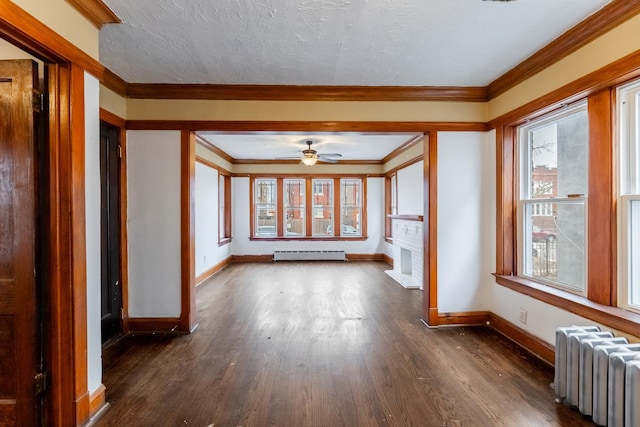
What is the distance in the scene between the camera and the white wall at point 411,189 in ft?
19.5

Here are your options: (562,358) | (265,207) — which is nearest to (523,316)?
(562,358)

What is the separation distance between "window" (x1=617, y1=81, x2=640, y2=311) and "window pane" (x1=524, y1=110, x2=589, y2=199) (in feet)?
0.98

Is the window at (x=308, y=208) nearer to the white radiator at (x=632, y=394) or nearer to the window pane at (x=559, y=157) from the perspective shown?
the window pane at (x=559, y=157)

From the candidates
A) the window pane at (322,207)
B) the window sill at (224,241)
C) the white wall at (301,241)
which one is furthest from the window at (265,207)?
the window pane at (322,207)

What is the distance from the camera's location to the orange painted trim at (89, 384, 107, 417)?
2.05 m

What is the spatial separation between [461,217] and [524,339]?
52.5 inches

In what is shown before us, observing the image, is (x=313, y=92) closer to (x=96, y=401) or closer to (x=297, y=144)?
(x=297, y=144)

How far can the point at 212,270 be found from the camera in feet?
21.4

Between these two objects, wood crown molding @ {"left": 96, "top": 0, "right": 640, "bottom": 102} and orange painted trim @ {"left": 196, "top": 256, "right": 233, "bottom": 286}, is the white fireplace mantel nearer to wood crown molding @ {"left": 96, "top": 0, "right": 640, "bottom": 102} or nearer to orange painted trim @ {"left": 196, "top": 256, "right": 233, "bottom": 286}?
wood crown molding @ {"left": 96, "top": 0, "right": 640, "bottom": 102}

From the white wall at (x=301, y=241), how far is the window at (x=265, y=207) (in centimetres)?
26

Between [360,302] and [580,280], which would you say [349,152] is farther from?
[580,280]

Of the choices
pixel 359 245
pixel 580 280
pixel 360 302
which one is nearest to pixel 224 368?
pixel 360 302

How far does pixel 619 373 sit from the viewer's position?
1.76 meters

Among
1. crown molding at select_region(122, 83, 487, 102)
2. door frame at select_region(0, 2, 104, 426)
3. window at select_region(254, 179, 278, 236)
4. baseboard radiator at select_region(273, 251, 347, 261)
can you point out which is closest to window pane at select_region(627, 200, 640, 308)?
crown molding at select_region(122, 83, 487, 102)
